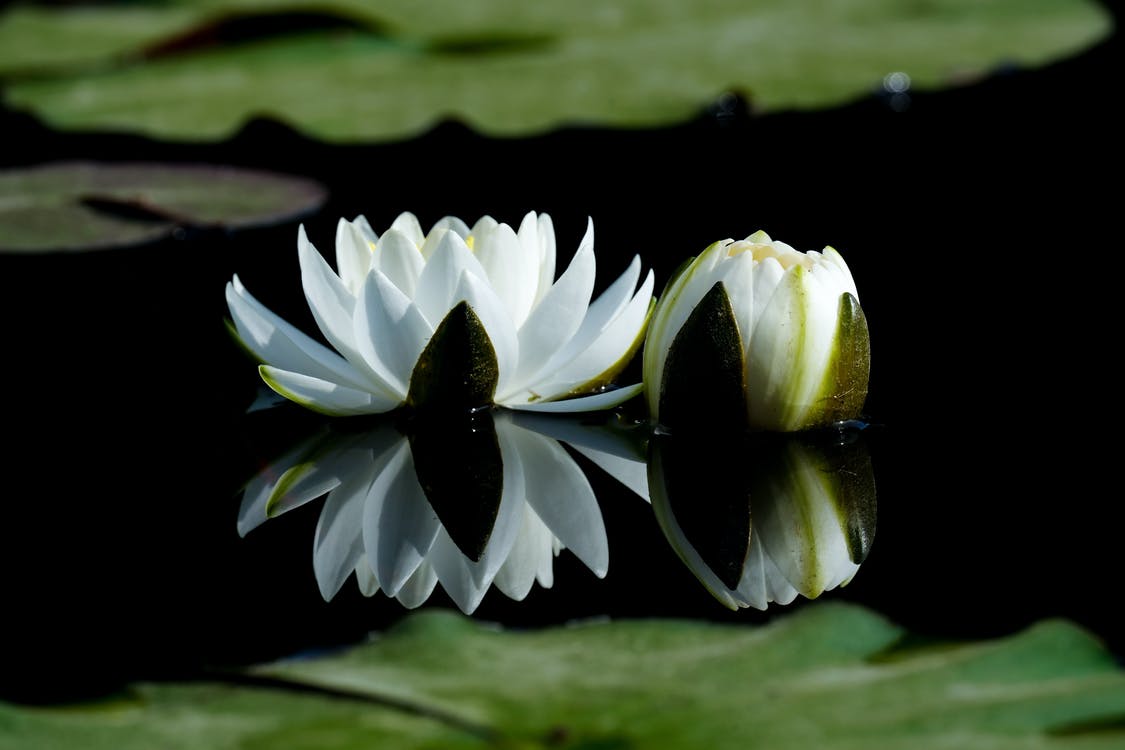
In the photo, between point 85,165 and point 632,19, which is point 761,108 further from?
point 85,165

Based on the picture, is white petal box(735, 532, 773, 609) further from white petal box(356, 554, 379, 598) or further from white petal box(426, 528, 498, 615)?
white petal box(356, 554, 379, 598)

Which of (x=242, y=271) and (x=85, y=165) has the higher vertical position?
(x=85, y=165)

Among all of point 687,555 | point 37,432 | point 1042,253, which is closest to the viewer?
point 687,555

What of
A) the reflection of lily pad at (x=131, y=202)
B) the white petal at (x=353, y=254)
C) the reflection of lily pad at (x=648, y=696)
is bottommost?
the reflection of lily pad at (x=648, y=696)

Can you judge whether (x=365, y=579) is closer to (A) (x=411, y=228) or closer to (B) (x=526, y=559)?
(B) (x=526, y=559)

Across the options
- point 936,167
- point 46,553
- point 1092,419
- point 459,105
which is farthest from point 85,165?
point 1092,419

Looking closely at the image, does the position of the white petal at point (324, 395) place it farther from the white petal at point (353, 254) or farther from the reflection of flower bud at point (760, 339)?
the reflection of flower bud at point (760, 339)

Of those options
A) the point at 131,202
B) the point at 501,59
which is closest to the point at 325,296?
the point at 131,202

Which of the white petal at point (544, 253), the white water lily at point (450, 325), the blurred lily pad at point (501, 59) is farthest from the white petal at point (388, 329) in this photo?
the blurred lily pad at point (501, 59)
